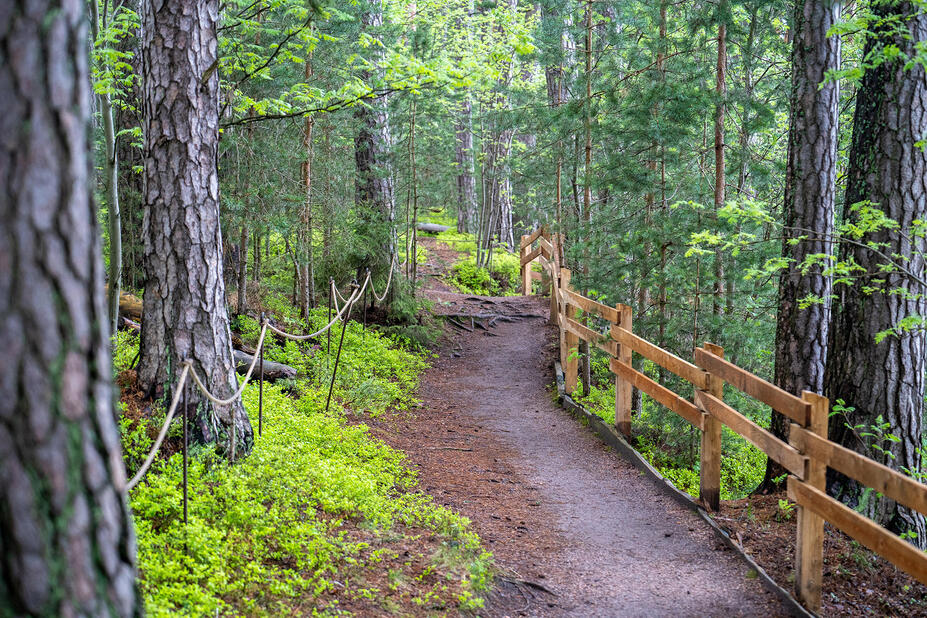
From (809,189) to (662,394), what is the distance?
250 centimetres

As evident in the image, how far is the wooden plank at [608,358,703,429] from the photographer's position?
6.78m

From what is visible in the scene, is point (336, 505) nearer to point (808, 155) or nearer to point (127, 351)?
point (127, 351)

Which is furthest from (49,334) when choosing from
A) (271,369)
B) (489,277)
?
(489,277)

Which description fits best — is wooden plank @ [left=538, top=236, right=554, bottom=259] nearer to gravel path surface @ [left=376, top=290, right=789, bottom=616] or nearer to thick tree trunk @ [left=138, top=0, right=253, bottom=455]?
gravel path surface @ [left=376, top=290, right=789, bottom=616]

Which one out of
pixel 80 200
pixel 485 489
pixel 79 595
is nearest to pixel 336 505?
pixel 485 489

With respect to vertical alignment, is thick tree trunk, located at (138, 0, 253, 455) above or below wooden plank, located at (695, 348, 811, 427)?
above

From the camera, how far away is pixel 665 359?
7445 millimetres

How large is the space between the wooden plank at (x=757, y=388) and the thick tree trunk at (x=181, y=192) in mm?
4214

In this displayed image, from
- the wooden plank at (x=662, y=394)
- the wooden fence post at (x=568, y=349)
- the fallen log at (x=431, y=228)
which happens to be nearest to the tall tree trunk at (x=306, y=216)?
the wooden fence post at (x=568, y=349)

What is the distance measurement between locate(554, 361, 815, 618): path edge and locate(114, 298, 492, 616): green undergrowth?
2.04 meters

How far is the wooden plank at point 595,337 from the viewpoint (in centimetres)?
887

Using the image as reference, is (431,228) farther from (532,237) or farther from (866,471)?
(866,471)

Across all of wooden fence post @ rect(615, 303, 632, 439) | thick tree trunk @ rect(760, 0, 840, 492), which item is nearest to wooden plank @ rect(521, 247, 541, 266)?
wooden fence post @ rect(615, 303, 632, 439)

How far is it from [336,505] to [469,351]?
355 inches
